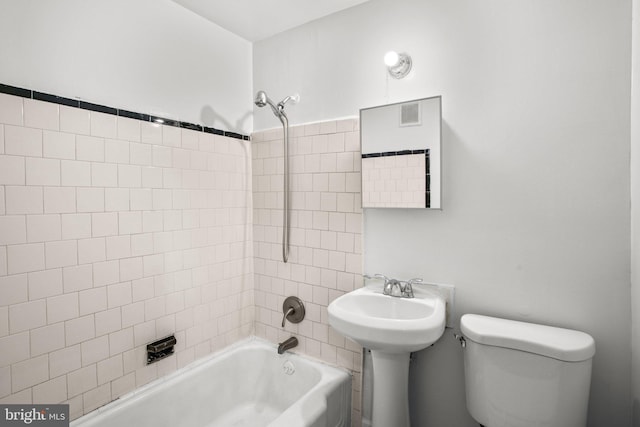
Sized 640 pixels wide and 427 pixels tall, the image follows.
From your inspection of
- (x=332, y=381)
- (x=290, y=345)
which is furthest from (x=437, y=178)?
(x=290, y=345)

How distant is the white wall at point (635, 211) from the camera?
3.84 ft

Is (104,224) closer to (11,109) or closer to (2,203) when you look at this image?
(2,203)

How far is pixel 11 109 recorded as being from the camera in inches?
50.2

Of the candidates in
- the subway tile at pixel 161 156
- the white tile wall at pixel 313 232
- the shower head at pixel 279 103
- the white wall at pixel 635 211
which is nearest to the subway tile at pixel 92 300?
the subway tile at pixel 161 156

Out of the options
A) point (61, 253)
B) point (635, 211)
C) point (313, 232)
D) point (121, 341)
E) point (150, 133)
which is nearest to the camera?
point (635, 211)

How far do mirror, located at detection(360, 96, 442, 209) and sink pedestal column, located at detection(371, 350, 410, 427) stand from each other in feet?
2.36

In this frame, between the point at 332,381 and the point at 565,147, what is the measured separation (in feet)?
5.02

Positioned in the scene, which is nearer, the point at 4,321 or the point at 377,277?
the point at 4,321

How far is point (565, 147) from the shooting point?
133cm

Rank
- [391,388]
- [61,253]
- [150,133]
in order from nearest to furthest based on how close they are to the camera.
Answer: [61,253] → [391,388] → [150,133]

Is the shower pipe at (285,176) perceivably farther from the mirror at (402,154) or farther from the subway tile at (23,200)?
the subway tile at (23,200)

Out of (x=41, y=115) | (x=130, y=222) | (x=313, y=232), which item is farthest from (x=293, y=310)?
(x=41, y=115)

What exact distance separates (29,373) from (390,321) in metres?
1.46

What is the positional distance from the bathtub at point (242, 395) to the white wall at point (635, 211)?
122 cm
